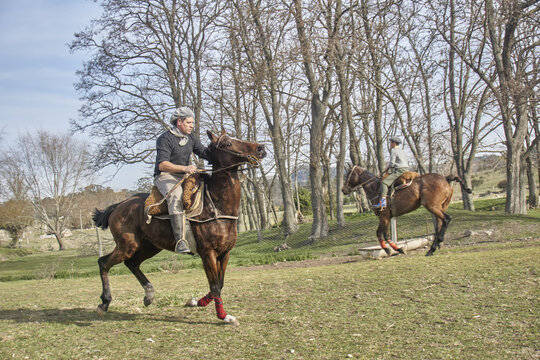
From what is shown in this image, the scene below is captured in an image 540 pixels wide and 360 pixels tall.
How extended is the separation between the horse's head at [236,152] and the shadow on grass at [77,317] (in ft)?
7.39

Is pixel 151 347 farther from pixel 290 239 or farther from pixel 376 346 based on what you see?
pixel 290 239

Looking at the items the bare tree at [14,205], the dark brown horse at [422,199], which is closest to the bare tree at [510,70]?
the dark brown horse at [422,199]

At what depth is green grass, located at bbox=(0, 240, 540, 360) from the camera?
4.73 m

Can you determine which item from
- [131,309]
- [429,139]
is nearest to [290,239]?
[429,139]

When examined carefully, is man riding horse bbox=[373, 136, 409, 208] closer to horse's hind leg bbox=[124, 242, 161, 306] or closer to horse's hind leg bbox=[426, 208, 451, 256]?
horse's hind leg bbox=[426, 208, 451, 256]

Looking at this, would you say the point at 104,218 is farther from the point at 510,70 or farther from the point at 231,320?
the point at 510,70

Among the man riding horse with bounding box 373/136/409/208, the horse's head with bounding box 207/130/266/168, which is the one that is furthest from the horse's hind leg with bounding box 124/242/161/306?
the man riding horse with bounding box 373/136/409/208

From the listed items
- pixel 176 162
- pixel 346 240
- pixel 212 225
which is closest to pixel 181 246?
pixel 212 225

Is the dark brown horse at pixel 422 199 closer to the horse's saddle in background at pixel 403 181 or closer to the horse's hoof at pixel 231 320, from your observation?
the horse's saddle in background at pixel 403 181

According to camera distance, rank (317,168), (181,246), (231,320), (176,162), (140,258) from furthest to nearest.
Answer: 1. (317,168)
2. (140,258)
3. (176,162)
4. (181,246)
5. (231,320)

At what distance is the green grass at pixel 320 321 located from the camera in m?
4.73

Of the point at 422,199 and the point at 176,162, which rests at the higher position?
the point at 176,162

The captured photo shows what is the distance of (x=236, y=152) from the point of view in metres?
6.26

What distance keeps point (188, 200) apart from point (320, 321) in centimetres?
244
